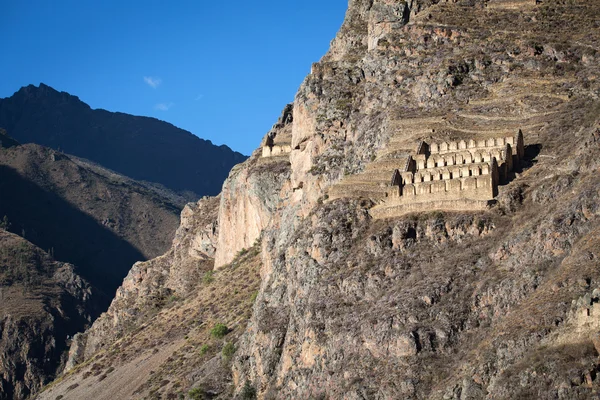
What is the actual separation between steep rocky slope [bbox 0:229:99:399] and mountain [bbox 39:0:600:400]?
37.9 meters

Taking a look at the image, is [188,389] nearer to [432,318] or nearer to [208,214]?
[432,318]

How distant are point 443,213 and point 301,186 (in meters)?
25.0

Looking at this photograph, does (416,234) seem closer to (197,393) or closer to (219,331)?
(197,393)

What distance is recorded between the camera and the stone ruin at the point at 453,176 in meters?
71.1

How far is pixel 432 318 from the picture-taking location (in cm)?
6328

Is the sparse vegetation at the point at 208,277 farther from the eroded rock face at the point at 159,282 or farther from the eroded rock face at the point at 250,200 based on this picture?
the eroded rock face at the point at 159,282

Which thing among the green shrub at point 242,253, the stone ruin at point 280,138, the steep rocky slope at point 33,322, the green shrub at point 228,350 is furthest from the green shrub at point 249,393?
the steep rocky slope at point 33,322

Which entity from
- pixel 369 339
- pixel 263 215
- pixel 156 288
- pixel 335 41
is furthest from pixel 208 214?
pixel 369 339

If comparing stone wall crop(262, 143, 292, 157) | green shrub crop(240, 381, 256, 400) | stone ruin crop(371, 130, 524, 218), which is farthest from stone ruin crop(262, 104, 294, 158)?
green shrub crop(240, 381, 256, 400)

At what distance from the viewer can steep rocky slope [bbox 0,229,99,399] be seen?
161 m

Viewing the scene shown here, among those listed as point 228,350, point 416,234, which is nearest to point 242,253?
point 228,350

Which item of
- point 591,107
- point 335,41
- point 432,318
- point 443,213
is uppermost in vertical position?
point 335,41

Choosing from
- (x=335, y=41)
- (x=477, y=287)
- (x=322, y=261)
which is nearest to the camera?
(x=477, y=287)

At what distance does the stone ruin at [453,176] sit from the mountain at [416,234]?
0.15m
